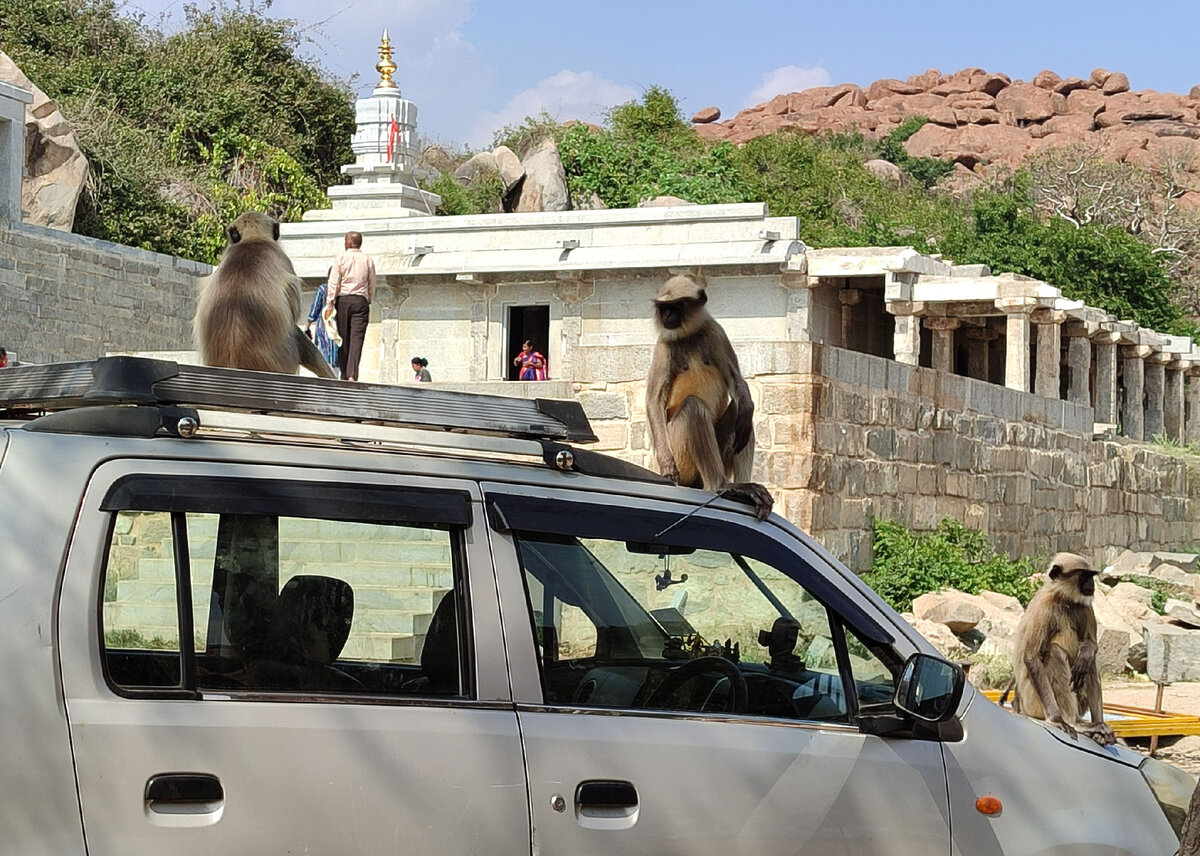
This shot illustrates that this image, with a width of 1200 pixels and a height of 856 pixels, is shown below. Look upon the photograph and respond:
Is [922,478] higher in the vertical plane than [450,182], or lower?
lower

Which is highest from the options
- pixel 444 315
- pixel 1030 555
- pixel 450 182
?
pixel 450 182

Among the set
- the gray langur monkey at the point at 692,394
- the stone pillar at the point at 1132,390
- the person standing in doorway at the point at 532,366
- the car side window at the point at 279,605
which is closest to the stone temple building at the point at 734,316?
the person standing in doorway at the point at 532,366

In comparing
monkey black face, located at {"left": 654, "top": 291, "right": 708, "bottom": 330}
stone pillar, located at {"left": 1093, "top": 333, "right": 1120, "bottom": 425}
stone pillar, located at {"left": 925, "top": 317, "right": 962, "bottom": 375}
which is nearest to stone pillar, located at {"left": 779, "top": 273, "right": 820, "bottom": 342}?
stone pillar, located at {"left": 925, "top": 317, "right": 962, "bottom": 375}

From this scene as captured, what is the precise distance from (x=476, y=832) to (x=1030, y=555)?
17.0 meters

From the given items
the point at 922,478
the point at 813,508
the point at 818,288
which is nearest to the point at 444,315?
the point at 818,288

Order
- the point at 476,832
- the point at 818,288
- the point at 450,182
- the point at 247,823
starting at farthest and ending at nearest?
the point at 450,182, the point at 818,288, the point at 476,832, the point at 247,823

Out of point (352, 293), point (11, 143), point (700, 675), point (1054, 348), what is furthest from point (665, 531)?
point (1054, 348)

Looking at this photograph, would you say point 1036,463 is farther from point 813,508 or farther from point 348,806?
point 348,806

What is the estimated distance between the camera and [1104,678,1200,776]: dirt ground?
398 inches

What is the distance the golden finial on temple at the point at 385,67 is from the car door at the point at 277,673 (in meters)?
30.1

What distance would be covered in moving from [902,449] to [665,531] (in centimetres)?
1186

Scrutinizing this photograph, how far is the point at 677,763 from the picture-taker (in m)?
3.50

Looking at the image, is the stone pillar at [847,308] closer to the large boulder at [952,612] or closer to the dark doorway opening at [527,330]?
the dark doorway opening at [527,330]

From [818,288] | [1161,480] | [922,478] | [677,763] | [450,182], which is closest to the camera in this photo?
[677,763]
